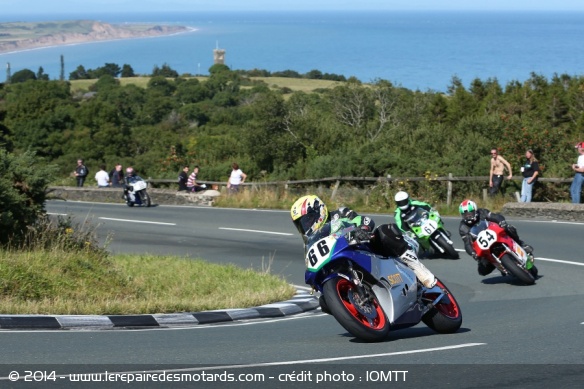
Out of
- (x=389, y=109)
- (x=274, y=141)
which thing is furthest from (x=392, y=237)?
(x=389, y=109)

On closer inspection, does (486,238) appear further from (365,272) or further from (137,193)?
(137,193)

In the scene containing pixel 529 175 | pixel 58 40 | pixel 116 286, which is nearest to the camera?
pixel 116 286

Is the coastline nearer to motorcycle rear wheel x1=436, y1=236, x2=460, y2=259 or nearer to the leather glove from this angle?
motorcycle rear wheel x1=436, y1=236, x2=460, y2=259

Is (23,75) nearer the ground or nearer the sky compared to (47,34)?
nearer the ground

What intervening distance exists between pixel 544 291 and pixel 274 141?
114ft

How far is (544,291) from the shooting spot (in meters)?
14.9

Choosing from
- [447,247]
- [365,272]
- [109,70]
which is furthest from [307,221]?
[109,70]

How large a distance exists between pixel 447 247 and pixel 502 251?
321 centimetres

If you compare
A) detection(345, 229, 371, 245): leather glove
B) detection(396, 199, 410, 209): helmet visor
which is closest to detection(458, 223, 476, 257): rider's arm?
detection(396, 199, 410, 209): helmet visor

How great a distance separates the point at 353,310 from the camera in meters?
8.71

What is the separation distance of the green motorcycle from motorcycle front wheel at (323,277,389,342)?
8.76m
